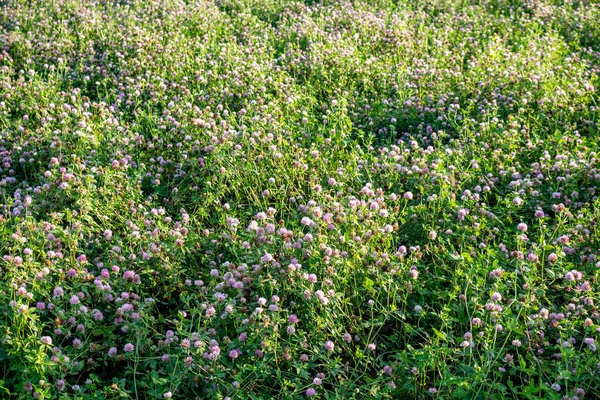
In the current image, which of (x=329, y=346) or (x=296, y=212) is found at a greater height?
(x=329, y=346)

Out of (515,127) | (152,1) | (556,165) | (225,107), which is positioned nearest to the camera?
(556,165)

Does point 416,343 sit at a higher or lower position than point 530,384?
lower

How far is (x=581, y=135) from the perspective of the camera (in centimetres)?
530

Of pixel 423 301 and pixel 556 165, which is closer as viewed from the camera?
pixel 423 301

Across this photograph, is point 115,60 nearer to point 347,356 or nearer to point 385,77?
point 385,77

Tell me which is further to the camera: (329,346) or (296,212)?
(296,212)

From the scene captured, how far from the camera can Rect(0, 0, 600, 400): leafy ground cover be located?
3053mm

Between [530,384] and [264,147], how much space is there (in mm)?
2528

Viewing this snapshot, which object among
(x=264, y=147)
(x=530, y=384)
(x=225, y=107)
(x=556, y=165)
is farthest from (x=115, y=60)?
(x=530, y=384)

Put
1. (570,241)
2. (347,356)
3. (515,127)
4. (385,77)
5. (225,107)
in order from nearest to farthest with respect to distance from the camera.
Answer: (347,356) < (570,241) < (515,127) < (225,107) < (385,77)

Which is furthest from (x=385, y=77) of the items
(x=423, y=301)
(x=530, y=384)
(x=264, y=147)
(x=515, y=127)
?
(x=530, y=384)

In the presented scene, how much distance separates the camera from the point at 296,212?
428 centimetres

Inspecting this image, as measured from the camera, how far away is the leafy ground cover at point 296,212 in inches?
120

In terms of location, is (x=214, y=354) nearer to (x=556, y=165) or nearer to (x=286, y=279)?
(x=286, y=279)
